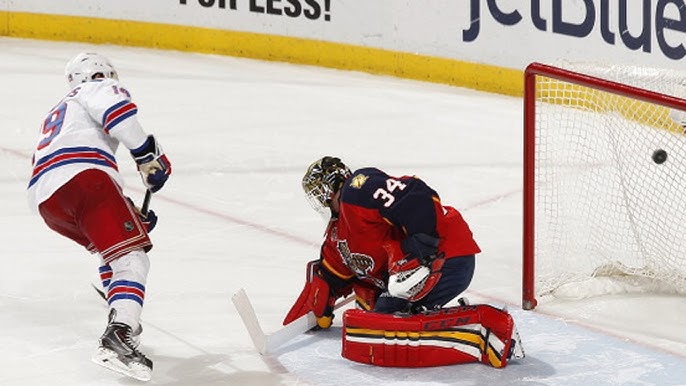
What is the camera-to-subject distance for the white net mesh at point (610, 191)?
422 centimetres

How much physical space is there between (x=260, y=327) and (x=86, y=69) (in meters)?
0.84

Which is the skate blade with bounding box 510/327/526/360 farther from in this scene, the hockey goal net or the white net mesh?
the white net mesh

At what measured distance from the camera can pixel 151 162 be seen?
11.3 feet

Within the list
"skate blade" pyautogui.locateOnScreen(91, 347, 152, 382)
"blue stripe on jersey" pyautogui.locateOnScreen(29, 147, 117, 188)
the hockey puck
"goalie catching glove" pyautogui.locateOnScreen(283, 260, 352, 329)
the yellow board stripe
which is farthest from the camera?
the yellow board stripe

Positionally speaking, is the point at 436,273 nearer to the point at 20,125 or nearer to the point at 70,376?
the point at 70,376

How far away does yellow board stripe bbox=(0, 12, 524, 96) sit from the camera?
7.41 m

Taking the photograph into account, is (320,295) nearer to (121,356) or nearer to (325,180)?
(325,180)

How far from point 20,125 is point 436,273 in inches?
134

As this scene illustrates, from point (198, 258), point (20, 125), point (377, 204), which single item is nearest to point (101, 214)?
point (377, 204)

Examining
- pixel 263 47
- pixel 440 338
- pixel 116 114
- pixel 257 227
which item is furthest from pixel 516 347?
pixel 263 47

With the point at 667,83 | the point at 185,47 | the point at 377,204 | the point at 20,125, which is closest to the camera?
the point at 377,204

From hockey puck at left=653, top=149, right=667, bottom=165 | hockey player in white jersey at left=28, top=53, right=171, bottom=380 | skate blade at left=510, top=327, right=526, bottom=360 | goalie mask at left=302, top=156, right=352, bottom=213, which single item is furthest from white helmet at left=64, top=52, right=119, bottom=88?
hockey puck at left=653, top=149, right=667, bottom=165

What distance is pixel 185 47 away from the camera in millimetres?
8133

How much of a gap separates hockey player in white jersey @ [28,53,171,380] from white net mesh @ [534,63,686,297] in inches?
52.8
